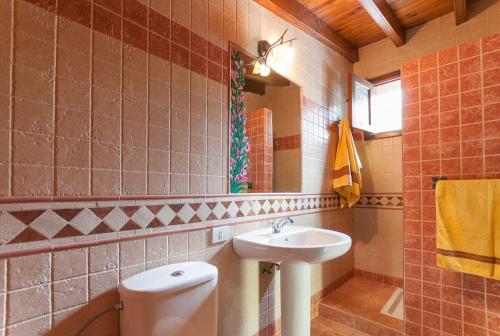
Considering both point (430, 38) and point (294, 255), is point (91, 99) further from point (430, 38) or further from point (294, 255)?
point (430, 38)

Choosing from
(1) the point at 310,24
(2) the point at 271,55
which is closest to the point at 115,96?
(2) the point at 271,55

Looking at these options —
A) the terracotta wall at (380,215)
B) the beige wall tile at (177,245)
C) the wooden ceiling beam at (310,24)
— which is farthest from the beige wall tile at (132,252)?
the terracotta wall at (380,215)

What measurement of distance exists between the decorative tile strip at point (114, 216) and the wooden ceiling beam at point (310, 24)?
1371 mm

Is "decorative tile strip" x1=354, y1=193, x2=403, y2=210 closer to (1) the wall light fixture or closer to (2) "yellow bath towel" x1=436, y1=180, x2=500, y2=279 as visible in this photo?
(2) "yellow bath towel" x1=436, y1=180, x2=500, y2=279

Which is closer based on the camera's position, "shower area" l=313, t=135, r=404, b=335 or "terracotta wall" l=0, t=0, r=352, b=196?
"terracotta wall" l=0, t=0, r=352, b=196

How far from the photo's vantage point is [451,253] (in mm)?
1479

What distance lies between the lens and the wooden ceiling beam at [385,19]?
196cm

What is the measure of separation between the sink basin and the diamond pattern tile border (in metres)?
0.15

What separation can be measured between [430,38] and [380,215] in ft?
5.87

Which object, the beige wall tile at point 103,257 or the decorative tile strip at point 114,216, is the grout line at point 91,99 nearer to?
the decorative tile strip at point 114,216

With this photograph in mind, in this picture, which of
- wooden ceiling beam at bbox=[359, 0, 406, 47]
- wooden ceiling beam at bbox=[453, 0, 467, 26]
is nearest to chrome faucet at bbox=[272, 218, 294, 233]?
wooden ceiling beam at bbox=[359, 0, 406, 47]

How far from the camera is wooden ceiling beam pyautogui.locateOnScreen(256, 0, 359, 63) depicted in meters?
1.81

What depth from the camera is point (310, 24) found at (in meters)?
2.13

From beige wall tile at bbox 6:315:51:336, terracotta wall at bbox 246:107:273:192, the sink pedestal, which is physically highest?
terracotta wall at bbox 246:107:273:192
